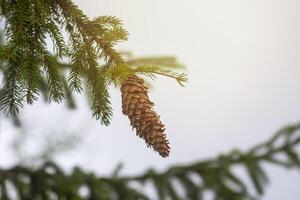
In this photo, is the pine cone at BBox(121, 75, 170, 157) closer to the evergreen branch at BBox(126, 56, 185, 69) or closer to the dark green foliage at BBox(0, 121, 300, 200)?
the evergreen branch at BBox(126, 56, 185, 69)

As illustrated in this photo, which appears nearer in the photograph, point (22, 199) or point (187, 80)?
point (187, 80)

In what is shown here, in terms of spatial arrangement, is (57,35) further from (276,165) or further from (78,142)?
(78,142)

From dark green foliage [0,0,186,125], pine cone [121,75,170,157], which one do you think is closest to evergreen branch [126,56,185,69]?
dark green foliage [0,0,186,125]

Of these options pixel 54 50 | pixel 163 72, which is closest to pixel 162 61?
pixel 54 50

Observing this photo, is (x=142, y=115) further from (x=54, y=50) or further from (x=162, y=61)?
(x=162, y=61)

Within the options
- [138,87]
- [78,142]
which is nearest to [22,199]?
[138,87]

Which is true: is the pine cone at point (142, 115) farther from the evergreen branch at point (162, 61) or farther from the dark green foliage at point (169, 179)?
the dark green foliage at point (169, 179)
